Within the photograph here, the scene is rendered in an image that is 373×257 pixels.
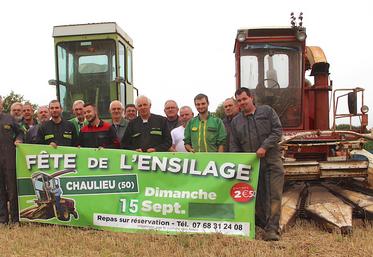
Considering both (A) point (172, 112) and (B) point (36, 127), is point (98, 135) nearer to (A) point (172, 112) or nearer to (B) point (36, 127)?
(B) point (36, 127)

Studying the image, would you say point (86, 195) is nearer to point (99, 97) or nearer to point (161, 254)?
point (161, 254)

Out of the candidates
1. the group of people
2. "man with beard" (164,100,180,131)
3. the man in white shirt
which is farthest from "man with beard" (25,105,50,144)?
the man in white shirt

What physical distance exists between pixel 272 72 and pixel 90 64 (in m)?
4.00

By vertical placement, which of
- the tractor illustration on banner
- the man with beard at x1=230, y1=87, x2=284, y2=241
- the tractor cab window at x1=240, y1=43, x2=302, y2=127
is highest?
the tractor cab window at x1=240, y1=43, x2=302, y2=127

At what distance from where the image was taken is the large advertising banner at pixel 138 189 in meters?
5.64

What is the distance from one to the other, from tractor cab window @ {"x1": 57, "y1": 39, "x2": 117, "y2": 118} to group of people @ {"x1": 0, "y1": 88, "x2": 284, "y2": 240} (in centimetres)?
309

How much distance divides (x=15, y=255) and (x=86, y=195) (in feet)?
4.47

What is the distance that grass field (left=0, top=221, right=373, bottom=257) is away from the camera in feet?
15.8

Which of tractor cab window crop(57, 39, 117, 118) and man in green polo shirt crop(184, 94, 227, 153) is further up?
tractor cab window crop(57, 39, 117, 118)

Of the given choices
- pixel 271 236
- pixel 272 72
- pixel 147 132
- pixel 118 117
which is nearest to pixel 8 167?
pixel 118 117

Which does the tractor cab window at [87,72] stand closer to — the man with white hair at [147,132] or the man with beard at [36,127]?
the man with beard at [36,127]

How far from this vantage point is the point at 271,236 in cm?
538

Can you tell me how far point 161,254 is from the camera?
478 cm

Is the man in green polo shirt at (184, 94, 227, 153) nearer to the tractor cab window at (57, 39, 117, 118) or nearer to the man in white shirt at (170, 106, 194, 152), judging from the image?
the man in white shirt at (170, 106, 194, 152)
